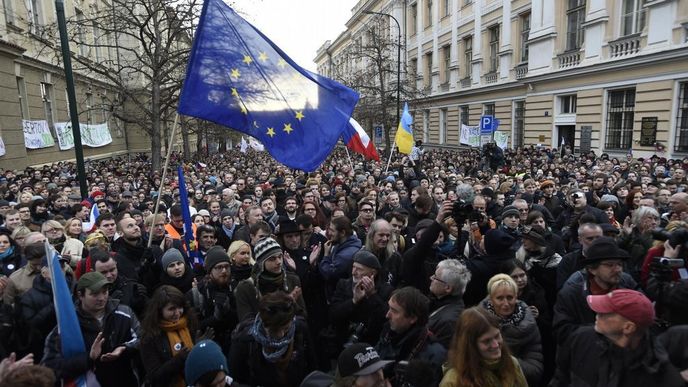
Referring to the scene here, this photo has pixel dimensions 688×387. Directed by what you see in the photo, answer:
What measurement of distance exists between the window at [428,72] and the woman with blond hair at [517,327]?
36.3 metres

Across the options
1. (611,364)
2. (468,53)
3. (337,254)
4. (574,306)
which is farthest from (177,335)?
(468,53)

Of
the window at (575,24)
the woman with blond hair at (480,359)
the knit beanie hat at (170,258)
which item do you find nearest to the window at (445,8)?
the window at (575,24)

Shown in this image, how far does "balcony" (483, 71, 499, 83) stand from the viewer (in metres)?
27.3

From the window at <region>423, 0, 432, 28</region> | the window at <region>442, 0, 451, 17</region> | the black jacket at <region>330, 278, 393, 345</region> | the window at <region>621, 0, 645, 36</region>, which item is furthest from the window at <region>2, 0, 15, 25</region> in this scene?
the window at <region>423, 0, 432, 28</region>

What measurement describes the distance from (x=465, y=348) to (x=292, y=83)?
11.8 feet

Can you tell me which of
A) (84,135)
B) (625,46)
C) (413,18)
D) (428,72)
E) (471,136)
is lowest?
(471,136)

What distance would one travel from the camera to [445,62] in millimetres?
35094

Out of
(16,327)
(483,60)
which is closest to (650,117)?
(483,60)

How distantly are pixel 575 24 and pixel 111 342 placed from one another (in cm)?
2282

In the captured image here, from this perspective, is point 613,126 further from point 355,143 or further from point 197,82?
point 197,82

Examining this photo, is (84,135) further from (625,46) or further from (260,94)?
(625,46)

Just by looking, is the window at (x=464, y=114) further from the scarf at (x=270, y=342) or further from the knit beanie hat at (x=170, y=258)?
the scarf at (x=270, y=342)

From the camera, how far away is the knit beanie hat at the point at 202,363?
2363mm

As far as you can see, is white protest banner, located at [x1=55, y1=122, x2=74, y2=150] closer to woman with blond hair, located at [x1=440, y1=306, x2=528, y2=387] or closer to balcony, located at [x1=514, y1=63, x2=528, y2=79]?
woman with blond hair, located at [x1=440, y1=306, x2=528, y2=387]
